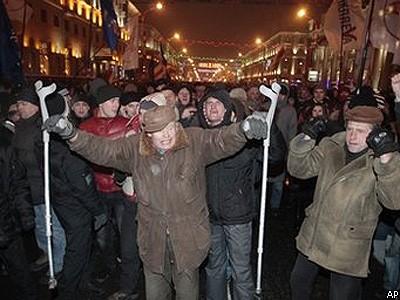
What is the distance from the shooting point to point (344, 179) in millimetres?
3387

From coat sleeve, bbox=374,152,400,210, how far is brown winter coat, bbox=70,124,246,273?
1.10 metres

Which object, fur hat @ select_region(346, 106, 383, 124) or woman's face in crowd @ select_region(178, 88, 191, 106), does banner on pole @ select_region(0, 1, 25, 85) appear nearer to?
woman's face in crowd @ select_region(178, 88, 191, 106)

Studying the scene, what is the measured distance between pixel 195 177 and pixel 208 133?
1.29ft

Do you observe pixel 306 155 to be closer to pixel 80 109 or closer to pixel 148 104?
pixel 148 104

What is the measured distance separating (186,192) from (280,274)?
9.12ft

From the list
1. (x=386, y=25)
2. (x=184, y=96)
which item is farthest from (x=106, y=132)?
(x=386, y=25)

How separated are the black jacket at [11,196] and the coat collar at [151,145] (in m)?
1.66

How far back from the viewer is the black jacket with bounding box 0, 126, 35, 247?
4.02 m

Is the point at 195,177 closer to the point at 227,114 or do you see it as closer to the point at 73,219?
the point at 227,114

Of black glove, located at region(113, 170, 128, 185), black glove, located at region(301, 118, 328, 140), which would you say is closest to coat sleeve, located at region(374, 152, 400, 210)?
black glove, located at region(301, 118, 328, 140)

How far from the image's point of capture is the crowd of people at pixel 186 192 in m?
3.27

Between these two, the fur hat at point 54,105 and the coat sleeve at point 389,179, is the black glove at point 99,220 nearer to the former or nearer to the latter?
the fur hat at point 54,105

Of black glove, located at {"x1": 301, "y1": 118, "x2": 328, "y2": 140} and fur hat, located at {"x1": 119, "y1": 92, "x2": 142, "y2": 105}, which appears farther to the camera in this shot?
fur hat, located at {"x1": 119, "y1": 92, "x2": 142, "y2": 105}

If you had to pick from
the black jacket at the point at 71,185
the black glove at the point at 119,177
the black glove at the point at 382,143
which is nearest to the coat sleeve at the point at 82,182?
the black jacket at the point at 71,185
